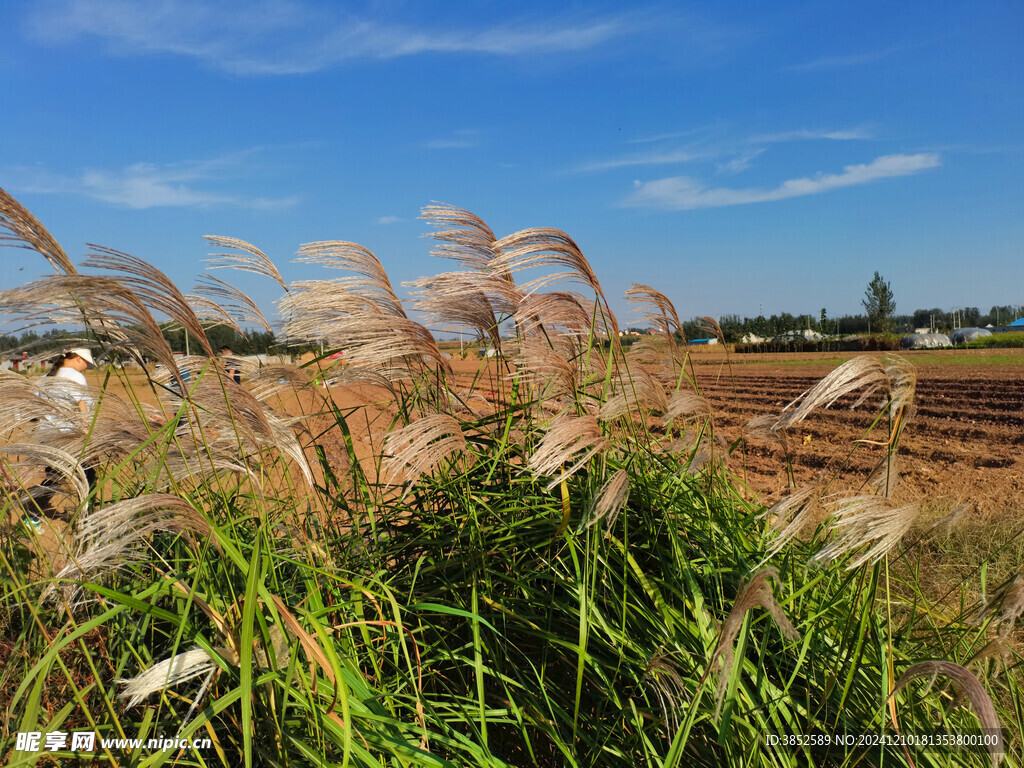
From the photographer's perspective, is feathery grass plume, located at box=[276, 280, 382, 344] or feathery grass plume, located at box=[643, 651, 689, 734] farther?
feathery grass plume, located at box=[276, 280, 382, 344]

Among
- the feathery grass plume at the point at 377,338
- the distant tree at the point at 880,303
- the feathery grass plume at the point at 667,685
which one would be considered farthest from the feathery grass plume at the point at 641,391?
the distant tree at the point at 880,303

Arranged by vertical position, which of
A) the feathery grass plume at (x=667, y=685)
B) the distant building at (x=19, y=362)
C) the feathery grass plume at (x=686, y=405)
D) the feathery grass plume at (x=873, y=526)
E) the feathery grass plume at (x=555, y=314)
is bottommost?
the feathery grass plume at (x=667, y=685)

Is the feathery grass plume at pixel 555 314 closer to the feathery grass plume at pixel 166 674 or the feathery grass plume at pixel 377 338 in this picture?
the feathery grass plume at pixel 377 338

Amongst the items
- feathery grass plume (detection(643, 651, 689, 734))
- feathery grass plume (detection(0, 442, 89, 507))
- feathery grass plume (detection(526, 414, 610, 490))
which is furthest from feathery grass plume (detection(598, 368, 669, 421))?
feathery grass plume (detection(0, 442, 89, 507))

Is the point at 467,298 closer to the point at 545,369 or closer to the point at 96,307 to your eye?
the point at 545,369

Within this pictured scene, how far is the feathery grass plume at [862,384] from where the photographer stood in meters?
1.42

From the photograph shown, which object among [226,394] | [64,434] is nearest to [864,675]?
[226,394]

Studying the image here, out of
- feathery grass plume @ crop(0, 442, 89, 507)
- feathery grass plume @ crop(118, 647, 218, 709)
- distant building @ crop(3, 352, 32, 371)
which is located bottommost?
feathery grass plume @ crop(118, 647, 218, 709)

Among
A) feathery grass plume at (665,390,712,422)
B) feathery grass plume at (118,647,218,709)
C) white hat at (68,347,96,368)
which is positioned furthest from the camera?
feathery grass plume at (665,390,712,422)

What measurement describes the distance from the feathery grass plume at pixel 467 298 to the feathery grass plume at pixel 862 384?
106cm

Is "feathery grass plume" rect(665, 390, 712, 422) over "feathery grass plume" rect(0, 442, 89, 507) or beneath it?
over

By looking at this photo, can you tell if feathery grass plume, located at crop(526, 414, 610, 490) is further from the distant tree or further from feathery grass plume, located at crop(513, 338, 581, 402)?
the distant tree

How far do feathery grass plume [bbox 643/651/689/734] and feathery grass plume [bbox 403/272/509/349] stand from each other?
1.26m

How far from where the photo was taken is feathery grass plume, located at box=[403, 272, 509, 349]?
2.23 meters
